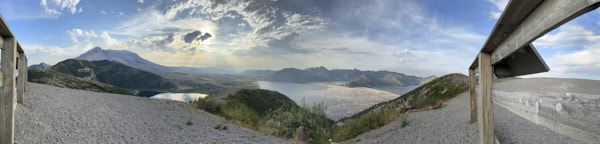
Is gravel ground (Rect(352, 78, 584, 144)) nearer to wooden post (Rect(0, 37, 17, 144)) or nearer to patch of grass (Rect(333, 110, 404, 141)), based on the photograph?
patch of grass (Rect(333, 110, 404, 141))

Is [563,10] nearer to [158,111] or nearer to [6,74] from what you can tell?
[6,74]

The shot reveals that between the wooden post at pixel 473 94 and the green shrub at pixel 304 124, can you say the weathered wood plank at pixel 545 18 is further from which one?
the green shrub at pixel 304 124

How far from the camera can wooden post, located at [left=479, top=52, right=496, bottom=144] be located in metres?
3.30

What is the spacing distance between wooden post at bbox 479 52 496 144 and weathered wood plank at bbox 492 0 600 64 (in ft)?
Result: 3.02

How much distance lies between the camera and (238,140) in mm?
8539

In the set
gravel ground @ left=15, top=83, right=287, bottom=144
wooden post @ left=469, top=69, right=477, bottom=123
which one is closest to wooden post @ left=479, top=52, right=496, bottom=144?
wooden post @ left=469, top=69, right=477, bottom=123

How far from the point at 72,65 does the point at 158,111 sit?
190m

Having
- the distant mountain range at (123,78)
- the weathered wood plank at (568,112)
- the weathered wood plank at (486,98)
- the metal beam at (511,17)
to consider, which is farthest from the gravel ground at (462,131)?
the distant mountain range at (123,78)

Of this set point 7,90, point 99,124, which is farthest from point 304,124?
point 7,90

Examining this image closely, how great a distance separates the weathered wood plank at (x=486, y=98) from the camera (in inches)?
130

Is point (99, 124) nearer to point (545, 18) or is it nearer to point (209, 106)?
point (209, 106)

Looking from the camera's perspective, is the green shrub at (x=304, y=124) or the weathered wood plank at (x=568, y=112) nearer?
the weathered wood plank at (x=568, y=112)

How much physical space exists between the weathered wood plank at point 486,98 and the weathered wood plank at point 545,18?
3.03ft

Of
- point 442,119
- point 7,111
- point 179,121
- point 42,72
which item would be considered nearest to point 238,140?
point 179,121
